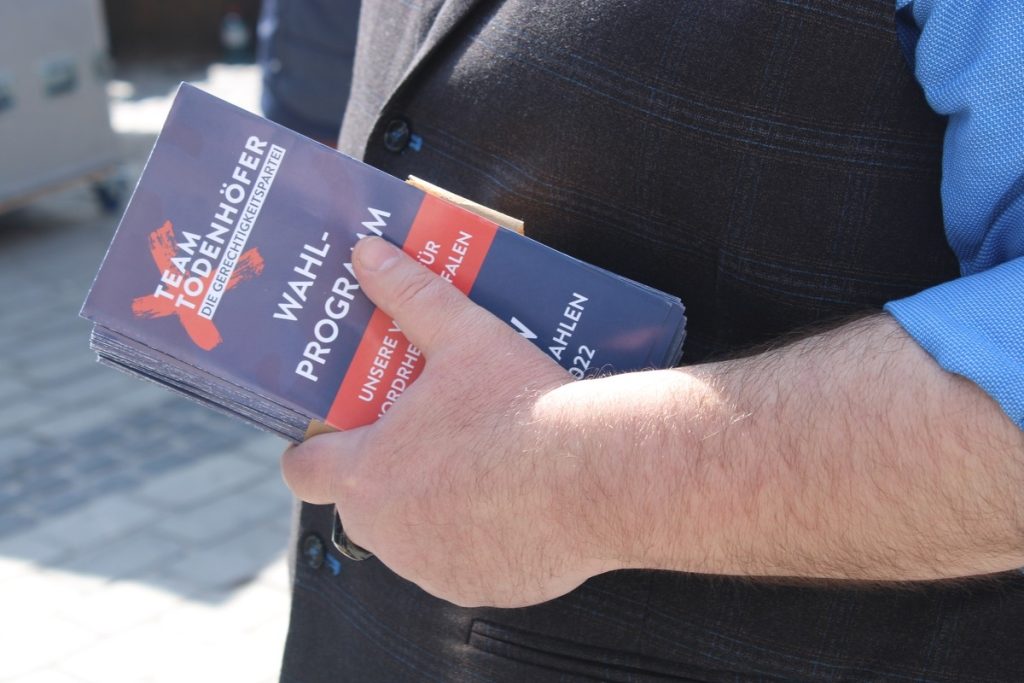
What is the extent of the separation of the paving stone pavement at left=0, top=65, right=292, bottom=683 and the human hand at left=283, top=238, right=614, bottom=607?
2.08 metres

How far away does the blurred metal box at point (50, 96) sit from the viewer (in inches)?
209

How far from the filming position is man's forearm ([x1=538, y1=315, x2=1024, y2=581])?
78 cm

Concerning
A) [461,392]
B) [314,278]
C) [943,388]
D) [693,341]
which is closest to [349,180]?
[314,278]

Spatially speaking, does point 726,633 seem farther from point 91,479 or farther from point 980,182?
point 91,479

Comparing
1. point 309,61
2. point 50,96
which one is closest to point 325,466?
point 309,61

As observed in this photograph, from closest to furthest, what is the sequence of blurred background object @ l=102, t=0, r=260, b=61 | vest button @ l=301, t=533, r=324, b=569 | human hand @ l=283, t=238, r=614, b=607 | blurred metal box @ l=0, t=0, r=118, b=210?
1. human hand @ l=283, t=238, r=614, b=607
2. vest button @ l=301, t=533, r=324, b=569
3. blurred metal box @ l=0, t=0, r=118, b=210
4. blurred background object @ l=102, t=0, r=260, b=61

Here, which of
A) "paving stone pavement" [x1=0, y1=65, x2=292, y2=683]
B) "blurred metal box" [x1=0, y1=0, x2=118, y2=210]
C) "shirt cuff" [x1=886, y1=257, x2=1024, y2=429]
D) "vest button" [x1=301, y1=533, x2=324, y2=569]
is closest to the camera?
"shirt cuff" [x1=886, y1=257, x2=1024, y2=429]

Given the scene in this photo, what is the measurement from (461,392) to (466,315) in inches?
2.9

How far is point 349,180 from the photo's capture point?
96 cm

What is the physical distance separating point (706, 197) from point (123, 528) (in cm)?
284

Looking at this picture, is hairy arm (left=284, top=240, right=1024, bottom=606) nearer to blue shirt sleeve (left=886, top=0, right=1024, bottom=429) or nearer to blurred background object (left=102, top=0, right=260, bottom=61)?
blue shirt sleeve (left=886, top=0, right=1024, bottom=429)

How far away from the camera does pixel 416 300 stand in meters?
0.95

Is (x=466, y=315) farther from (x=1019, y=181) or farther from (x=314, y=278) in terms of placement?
(x=1019, y=181)

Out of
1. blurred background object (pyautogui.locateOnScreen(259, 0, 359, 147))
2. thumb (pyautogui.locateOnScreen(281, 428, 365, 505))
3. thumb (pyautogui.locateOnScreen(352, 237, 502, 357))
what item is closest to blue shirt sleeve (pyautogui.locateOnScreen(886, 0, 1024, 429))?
thumb (pyautogui.locateOnScreen(352, 237, 502, 357))
